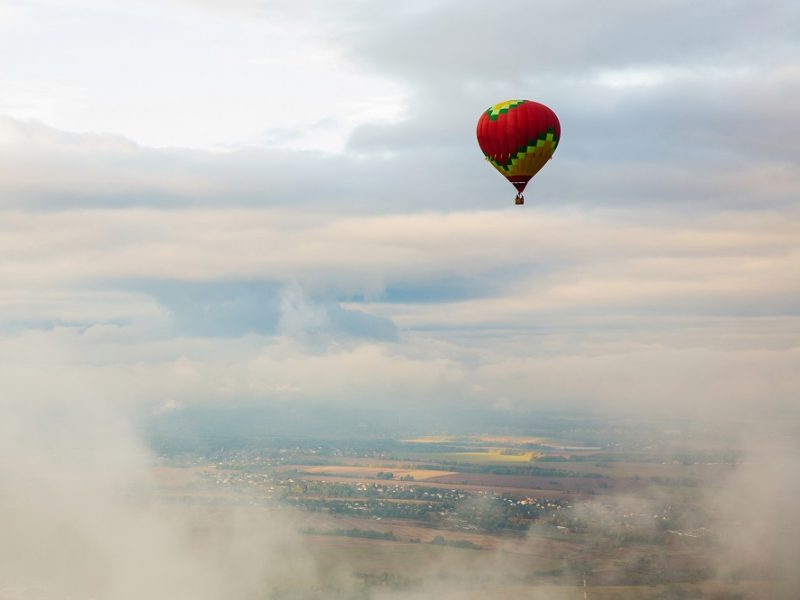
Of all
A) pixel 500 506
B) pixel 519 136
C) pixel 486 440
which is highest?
pixel 519 136

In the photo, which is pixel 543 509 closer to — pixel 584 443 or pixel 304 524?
pixel 304 524

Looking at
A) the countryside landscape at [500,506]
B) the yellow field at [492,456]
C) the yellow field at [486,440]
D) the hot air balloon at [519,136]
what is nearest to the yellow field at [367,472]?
the countryside landscape at [500,506]

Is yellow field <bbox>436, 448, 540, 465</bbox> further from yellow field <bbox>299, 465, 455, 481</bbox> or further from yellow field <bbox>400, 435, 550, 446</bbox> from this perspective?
yellow field <bbox>299, 465, 455, 481</bbox>

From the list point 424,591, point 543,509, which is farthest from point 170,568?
point 543,509

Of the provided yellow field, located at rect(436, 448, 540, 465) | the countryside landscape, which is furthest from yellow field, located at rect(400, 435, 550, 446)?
yellow field, located at rect(436, 448, 540, 465)

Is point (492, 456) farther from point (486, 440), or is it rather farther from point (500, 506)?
point (500, 506)

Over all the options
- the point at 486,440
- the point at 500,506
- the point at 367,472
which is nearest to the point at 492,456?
the point at 486,440
